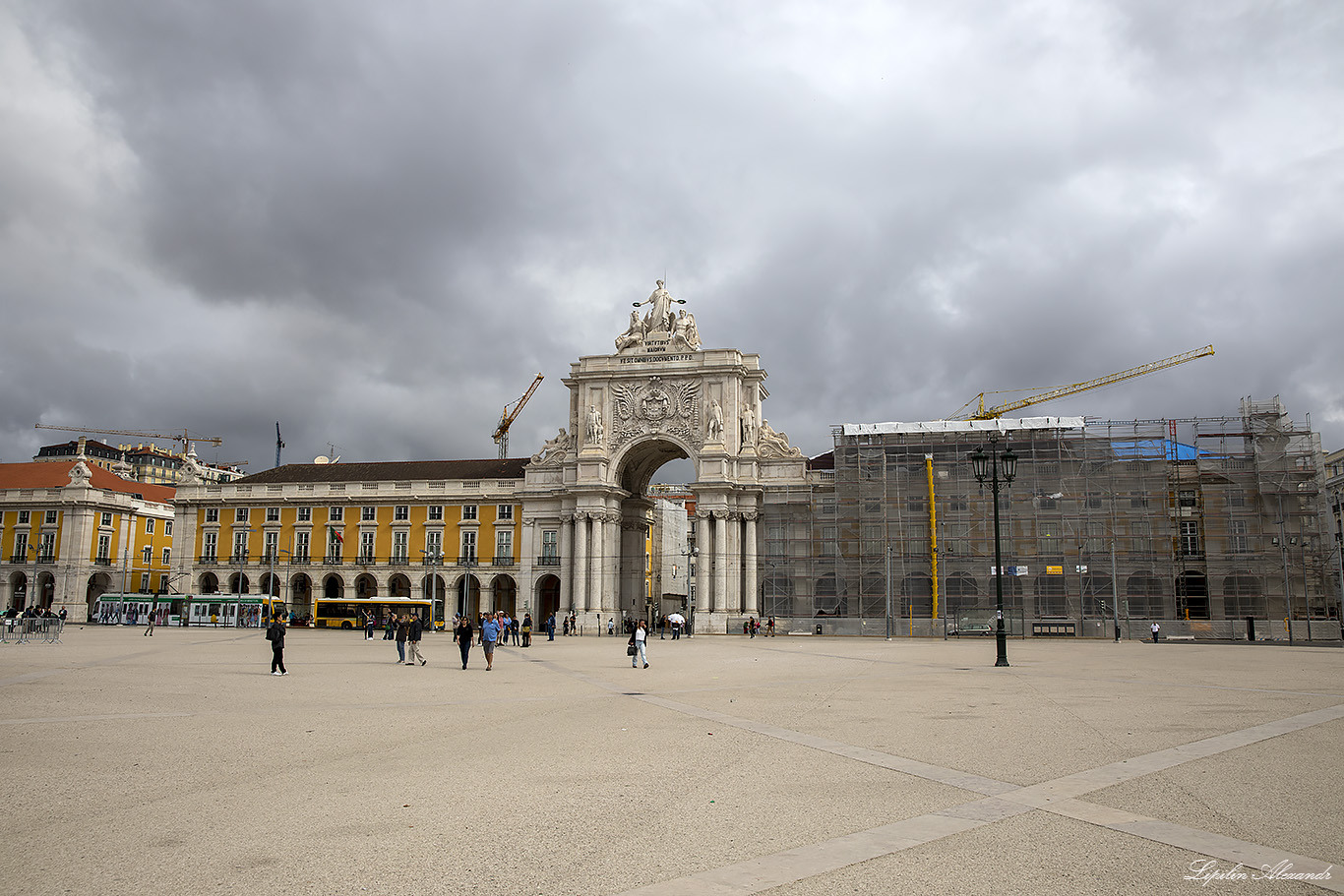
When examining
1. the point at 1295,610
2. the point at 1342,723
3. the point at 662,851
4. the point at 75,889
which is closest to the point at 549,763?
the point at 662,851

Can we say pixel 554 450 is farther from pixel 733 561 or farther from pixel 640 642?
pixel 640 642

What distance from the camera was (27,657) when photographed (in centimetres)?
2961

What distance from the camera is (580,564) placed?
7025 centimetres

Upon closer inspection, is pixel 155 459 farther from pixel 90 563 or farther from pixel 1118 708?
pixel 1118 708

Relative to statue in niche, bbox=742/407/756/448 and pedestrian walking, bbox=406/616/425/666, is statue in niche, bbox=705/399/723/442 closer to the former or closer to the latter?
statue in niche, bbox=742/407/756/448

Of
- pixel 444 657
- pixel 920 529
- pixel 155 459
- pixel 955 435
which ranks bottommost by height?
pixel 444 657

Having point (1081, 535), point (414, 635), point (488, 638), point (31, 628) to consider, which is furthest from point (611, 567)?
point (488, 638)

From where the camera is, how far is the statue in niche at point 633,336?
7375 centimetres

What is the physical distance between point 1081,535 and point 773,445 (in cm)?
2163

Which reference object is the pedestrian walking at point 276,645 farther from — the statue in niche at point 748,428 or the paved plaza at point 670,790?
the statue in niche at point 748,428

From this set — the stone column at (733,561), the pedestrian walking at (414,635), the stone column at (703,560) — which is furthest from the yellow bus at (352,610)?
the pedestrian walking at (414,635)

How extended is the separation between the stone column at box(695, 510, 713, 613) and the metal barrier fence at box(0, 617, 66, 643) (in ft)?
128

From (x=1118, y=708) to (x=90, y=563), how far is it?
8839 centimetres

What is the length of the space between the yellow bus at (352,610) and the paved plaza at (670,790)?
4963 centimetres
